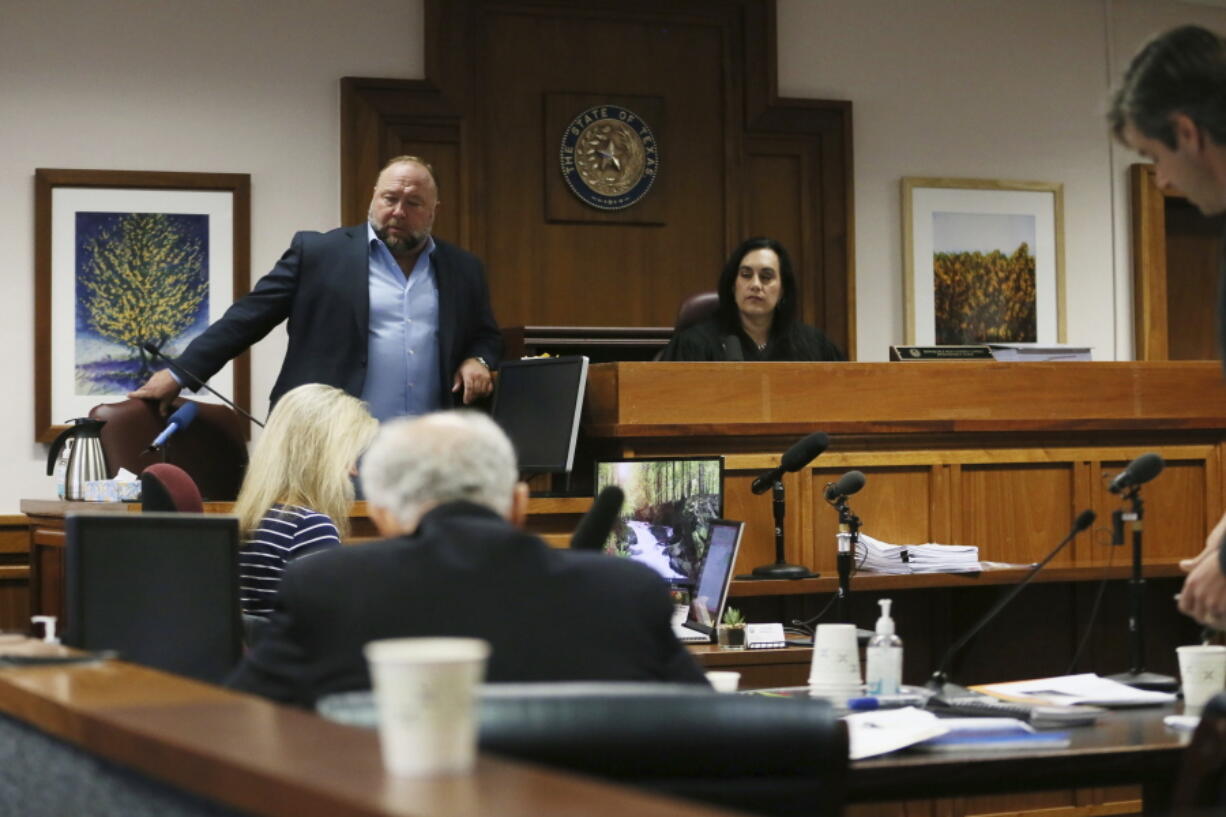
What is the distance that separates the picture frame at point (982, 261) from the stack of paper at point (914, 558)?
2996mm

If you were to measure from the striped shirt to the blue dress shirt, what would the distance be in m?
1.44

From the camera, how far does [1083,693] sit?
2.74 meters

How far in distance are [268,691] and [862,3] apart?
6157mm

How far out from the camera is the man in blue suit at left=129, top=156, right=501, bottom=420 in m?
4.68

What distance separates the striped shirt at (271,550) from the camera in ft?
10.6

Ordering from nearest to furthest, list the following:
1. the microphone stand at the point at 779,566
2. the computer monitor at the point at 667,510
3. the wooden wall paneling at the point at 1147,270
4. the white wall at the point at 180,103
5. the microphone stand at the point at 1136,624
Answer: the microphone stand at the point at 1136,624, the computer monitor at the point at 667,510, the microphone stand at the point at 779,566, the white wall at the point at 180,103, the wooden wall paneling at the point at 1147,270

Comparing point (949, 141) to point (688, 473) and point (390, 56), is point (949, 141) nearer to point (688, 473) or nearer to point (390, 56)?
point (390, 56)

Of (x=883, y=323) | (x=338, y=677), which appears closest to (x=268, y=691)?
(x=338, y=677)

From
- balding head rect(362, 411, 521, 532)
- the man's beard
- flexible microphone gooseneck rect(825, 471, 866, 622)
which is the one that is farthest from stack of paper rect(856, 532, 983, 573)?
balding head rect(362, 411, 521, 532)

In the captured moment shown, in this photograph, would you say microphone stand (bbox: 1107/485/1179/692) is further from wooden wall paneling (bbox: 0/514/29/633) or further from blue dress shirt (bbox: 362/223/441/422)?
wooden wall paneling (bbox: 0/514/29/633)

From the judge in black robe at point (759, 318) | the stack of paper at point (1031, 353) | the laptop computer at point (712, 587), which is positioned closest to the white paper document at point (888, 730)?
the laptop computer at point (712, 587)

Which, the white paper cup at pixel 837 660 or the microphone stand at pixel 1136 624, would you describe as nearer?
the white paper cup at pixel 837 660

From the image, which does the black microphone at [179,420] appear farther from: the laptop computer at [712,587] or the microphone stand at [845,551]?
the microphone stand at [845,551]

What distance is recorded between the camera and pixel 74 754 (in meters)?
1.47
